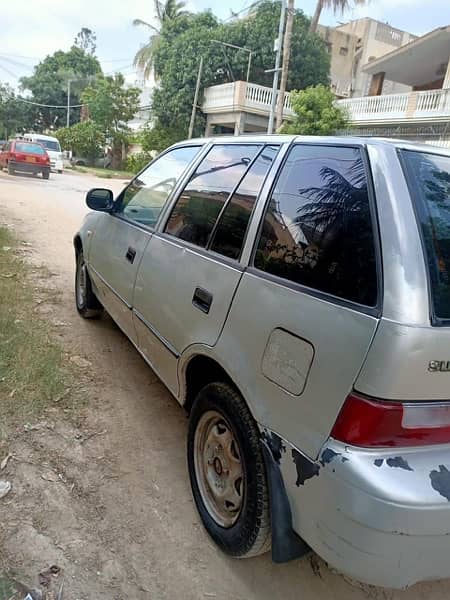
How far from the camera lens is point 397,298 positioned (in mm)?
1403

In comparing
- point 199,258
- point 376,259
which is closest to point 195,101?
point 199,258

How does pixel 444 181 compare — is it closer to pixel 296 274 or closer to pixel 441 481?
pixel 296 274

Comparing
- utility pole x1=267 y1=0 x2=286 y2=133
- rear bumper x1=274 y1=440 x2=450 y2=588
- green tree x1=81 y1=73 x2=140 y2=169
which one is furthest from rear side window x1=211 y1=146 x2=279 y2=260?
green tree x1=81 y1=73 x2=140 y2=169

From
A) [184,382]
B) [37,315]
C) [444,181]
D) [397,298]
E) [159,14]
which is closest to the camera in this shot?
[397,298]

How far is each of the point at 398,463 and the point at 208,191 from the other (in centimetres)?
172

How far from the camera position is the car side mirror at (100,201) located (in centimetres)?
372

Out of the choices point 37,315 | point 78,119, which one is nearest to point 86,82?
point 78,119

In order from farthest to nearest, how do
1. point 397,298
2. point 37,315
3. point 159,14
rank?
point 159,14 < point 37,315 < point 397,298

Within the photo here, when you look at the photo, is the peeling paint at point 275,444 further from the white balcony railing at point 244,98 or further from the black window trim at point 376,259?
the white balcony railing at point 244,98

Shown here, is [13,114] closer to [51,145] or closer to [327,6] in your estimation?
[51,145]

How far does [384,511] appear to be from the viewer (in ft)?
4.45

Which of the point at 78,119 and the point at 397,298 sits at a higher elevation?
the point at 78,119

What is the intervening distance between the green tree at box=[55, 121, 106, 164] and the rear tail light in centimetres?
3556

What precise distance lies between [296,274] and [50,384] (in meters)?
2.30
